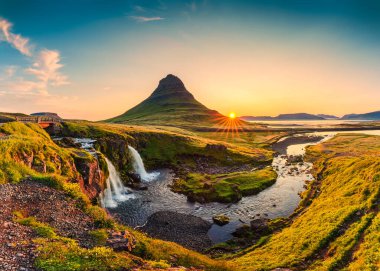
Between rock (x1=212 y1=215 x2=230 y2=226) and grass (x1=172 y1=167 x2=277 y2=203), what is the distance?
35.5 feet

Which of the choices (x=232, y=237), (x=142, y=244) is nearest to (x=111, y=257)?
(x=142, y=244)

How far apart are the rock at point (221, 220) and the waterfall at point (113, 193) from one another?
2419cm

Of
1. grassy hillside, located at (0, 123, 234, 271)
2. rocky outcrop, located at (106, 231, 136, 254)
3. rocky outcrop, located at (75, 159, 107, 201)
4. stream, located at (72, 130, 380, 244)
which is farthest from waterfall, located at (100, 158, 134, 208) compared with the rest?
rocky outcrop, located at (106, 231, 136, 254)

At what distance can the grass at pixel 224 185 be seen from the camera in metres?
70.6

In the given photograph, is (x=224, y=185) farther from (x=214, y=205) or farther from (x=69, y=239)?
(x=69, y=239)

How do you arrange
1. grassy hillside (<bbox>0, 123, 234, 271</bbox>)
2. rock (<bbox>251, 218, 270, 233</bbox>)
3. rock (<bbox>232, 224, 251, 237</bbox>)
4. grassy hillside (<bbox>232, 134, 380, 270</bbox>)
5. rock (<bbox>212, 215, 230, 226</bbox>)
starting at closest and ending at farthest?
grassy hillside (<bbox>0, 123, 234, 271</bbox>), grassy hillside (<bbox>232, 134, 380, 270</bbox>), rock (<bbox>232, 224, 251, 237</bbox>), rock (<bbox>251, 218, 270, 233</bbox>), rock (<bbox>212, 215, 230, 226</bbox>)

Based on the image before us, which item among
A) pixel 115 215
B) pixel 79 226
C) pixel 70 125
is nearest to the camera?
pixel 79 226

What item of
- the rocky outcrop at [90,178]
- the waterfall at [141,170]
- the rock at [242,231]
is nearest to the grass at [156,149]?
the waterfall at [141,170]

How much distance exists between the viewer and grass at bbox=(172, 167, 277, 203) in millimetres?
70562

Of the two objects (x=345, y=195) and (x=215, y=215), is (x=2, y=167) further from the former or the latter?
(x=345, y=195)

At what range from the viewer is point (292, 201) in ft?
218

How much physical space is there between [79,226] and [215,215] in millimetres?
39397

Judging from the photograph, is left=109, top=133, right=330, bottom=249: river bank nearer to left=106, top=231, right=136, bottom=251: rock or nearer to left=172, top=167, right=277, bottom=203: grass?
left=172, top=167, right=277, bottom=203: grass

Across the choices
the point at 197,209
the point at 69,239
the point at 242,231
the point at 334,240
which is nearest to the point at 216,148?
the point at 197,209
